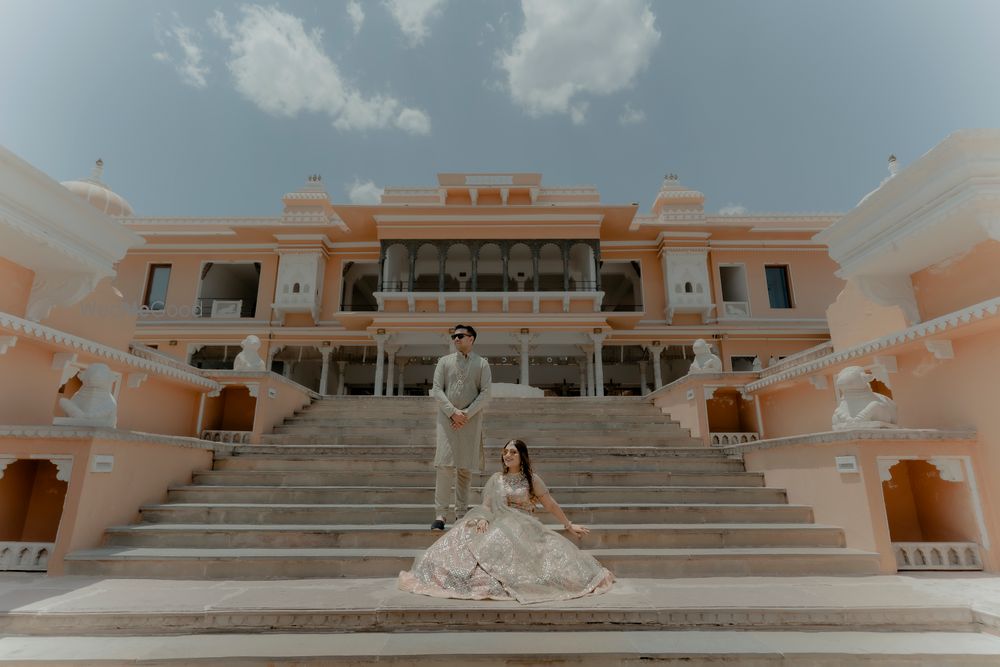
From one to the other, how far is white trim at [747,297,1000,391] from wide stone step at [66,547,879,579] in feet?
7.62

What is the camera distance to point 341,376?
1822cm

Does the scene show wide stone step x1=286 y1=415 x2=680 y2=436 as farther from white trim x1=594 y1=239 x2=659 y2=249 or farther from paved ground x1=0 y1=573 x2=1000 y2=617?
white trim x1=594 y1=239 x2=659 y2=249

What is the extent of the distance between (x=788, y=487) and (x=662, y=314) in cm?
1145

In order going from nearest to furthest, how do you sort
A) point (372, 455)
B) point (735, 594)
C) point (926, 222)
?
point (735, 594), point (926, 222), point (372, 455)

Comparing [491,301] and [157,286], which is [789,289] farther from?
[157,286]

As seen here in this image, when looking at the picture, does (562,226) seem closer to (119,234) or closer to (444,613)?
(119,234)

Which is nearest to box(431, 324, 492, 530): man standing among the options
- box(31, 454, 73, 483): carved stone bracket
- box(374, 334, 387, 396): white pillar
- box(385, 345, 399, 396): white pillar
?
box(31, 454, 73, 483): carved stone bracket

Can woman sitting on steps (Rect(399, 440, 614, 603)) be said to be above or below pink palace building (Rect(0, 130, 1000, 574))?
below

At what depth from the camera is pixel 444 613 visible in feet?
9.95

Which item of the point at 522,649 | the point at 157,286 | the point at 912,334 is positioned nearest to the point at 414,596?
the point at 522,649

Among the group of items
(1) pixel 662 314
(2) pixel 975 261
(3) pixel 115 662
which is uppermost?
(1) pixel 662 314

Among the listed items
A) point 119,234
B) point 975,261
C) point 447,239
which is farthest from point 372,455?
point 447,239

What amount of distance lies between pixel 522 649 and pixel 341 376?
16.7m

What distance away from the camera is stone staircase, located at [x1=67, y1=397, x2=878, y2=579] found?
406 cm
